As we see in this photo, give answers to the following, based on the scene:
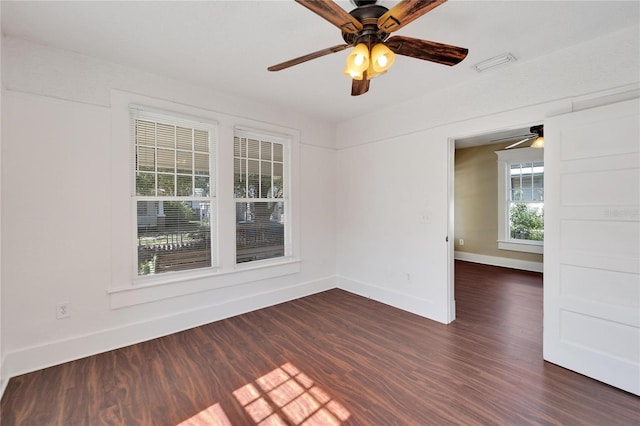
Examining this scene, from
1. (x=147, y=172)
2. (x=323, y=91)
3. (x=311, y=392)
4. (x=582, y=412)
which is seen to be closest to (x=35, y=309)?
(x=147, y=172)

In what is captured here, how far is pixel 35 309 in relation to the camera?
2.28 meters

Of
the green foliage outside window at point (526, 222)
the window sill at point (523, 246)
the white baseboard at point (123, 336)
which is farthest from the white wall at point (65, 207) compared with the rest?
the green foliage outside window at point (526, 222)

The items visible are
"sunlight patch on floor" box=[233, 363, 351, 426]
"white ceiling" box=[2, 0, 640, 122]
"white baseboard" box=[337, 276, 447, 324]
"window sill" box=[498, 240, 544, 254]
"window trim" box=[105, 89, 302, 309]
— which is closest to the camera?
"sunlight patch on floor" box=[233, 363, 351, 426]

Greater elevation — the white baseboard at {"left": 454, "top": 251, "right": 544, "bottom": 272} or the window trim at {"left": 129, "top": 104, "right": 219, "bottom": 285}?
the window trim at {"left": 129, "top": 104, "right": 219, "bottom": 285}

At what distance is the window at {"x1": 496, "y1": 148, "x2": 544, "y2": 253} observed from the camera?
5.51m

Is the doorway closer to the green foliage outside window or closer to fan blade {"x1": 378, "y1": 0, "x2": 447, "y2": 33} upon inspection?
the green foliage outside window

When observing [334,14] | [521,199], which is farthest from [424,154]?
[521,199]

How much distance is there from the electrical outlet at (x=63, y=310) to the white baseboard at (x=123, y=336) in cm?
22

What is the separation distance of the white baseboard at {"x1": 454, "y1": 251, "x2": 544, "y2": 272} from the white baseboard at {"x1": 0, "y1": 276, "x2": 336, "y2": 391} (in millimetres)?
4675

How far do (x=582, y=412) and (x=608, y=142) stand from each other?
1908 millimetres

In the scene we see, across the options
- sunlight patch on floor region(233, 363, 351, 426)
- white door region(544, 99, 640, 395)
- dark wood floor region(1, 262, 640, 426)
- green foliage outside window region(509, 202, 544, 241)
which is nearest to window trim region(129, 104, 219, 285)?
dark wood floor region(1, 262, 640, 426)

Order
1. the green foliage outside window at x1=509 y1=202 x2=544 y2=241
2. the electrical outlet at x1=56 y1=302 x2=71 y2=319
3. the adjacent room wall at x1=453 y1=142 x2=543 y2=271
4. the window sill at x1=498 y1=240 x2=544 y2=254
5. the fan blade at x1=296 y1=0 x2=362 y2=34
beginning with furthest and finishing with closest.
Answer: the adjacent room wall at x1=453 y1=142 x2=543 y2=271, the green foliage outside window at x1=509 y1=202 x2=544 y2=241, the window sill at x1=498 y1=240 x2=544 y2=254, the electrical outlet at x1=56 y1=302 x2=71 y2=319, the fan blade at x1=296 y1=0 x2=362 y2=34

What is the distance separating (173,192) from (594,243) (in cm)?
Answer: 387

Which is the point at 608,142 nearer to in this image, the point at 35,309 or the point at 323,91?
the point at 323,91
